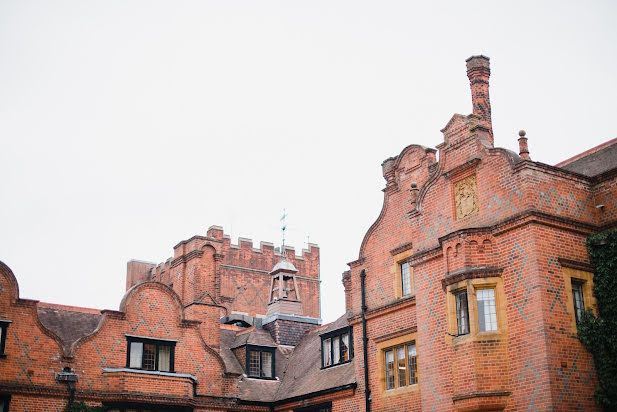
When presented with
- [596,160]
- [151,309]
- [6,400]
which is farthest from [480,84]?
[6,400]

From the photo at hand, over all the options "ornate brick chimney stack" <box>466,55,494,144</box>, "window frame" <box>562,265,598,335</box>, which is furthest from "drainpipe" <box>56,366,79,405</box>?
"window frame" <box>562,265,598,335</box>

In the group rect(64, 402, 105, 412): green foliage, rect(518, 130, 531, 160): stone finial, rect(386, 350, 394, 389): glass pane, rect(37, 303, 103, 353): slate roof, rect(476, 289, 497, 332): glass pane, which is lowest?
rect(64, 402, 105, 412): green foliage

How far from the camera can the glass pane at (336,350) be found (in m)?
29.8

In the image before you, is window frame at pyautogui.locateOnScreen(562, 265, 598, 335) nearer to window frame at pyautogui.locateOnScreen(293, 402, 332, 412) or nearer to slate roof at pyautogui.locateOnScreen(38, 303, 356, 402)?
slate roof at pyautogui.locateOnScreen(38, 303, 356, 402)

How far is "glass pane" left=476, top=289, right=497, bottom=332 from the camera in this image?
19.8m

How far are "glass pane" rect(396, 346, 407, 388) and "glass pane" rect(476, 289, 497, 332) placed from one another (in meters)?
5.37

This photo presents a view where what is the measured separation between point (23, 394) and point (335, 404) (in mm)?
10666

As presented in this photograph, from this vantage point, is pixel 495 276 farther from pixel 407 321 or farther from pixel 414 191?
pixel 414 191

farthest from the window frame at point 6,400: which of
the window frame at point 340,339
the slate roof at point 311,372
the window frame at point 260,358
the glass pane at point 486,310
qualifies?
the glass pane at point 486,310

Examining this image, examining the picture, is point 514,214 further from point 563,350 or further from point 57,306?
point 57,306

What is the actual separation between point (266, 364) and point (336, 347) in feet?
15.3

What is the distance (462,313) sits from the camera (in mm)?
20422

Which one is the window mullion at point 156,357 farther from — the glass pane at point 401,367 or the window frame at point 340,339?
the glass pane at point 401,367

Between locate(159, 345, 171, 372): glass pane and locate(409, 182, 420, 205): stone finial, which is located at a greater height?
locate(409, 182, 420, 205): stone finial
